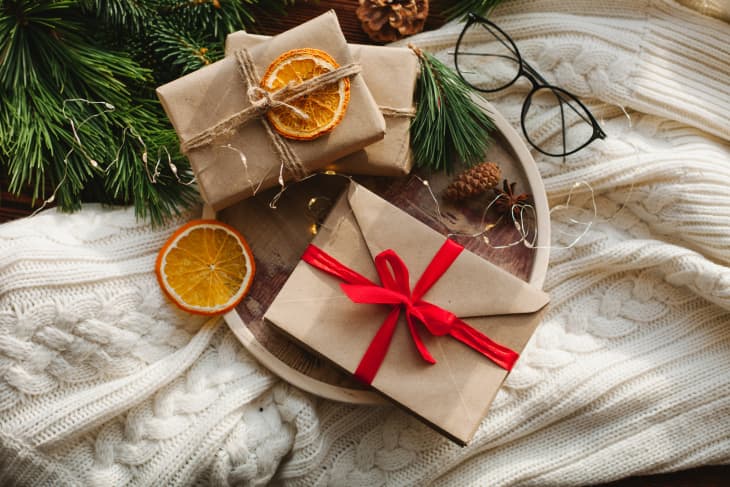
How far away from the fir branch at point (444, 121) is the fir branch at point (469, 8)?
18cm

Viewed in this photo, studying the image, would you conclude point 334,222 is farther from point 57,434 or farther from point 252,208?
point 57,434

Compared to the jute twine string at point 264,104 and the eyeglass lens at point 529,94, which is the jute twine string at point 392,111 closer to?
the jute twine string at point 264,104

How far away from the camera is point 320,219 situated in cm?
118


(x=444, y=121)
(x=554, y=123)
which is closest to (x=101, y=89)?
(x=444, y=121)

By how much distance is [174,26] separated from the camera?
46.7 inches

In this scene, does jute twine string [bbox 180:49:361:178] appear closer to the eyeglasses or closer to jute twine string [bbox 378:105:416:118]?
jute twine string [bbox 378:105:416:118]

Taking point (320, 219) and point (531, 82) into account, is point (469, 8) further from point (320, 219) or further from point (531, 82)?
point (320, 219)

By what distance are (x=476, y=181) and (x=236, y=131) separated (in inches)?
17.7

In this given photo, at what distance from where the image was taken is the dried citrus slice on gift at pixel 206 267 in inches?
44.5

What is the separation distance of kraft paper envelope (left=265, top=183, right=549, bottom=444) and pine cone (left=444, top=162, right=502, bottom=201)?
11cm

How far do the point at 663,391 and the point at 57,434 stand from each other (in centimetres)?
116

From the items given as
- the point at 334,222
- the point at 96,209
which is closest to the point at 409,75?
the point at 334,222

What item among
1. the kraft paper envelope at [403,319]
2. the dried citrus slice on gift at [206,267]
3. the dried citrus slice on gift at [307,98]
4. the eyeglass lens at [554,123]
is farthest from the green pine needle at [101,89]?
the eyeglass lens at [554,123]

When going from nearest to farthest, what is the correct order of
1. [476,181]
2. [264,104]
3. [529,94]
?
[264,104] < [476,181] < [529,94]
